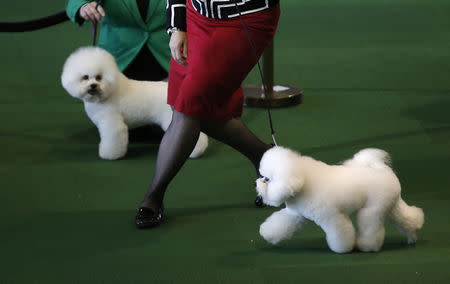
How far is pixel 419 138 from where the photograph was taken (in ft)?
12.2

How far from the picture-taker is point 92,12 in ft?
11.2

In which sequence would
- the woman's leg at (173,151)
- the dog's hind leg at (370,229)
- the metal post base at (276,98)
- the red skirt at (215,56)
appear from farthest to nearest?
the metal post base at (276,98) → the woman's leg at (173,151) → the red skirt at (215,56) → the dog's hind leg at (370,229)

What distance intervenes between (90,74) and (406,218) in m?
1.59

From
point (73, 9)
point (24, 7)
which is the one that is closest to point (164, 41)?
point (73, 9)

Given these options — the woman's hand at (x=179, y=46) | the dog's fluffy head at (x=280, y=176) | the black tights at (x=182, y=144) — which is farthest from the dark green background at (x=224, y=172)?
the woman's hand at (x=179, y=46)

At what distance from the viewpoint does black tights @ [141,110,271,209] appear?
2734mm

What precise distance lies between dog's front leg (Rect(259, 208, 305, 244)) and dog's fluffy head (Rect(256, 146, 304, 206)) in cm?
17

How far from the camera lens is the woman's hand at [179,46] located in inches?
104

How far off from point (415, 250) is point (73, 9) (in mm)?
1900

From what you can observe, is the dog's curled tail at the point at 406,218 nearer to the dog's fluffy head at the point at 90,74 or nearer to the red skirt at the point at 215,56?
the red skirt at the point at 215,56

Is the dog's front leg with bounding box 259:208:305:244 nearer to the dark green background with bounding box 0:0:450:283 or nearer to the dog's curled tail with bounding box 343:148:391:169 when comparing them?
the dark green background with bounding box 0:0:450:283

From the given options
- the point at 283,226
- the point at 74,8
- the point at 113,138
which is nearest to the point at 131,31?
the point at 74,8

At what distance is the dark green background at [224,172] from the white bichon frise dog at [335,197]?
3.3 inches

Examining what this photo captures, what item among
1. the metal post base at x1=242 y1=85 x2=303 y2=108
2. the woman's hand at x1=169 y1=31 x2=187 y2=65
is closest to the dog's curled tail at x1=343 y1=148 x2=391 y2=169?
the woman's hand at x1=169 y1=31 x2=187 y2=65
